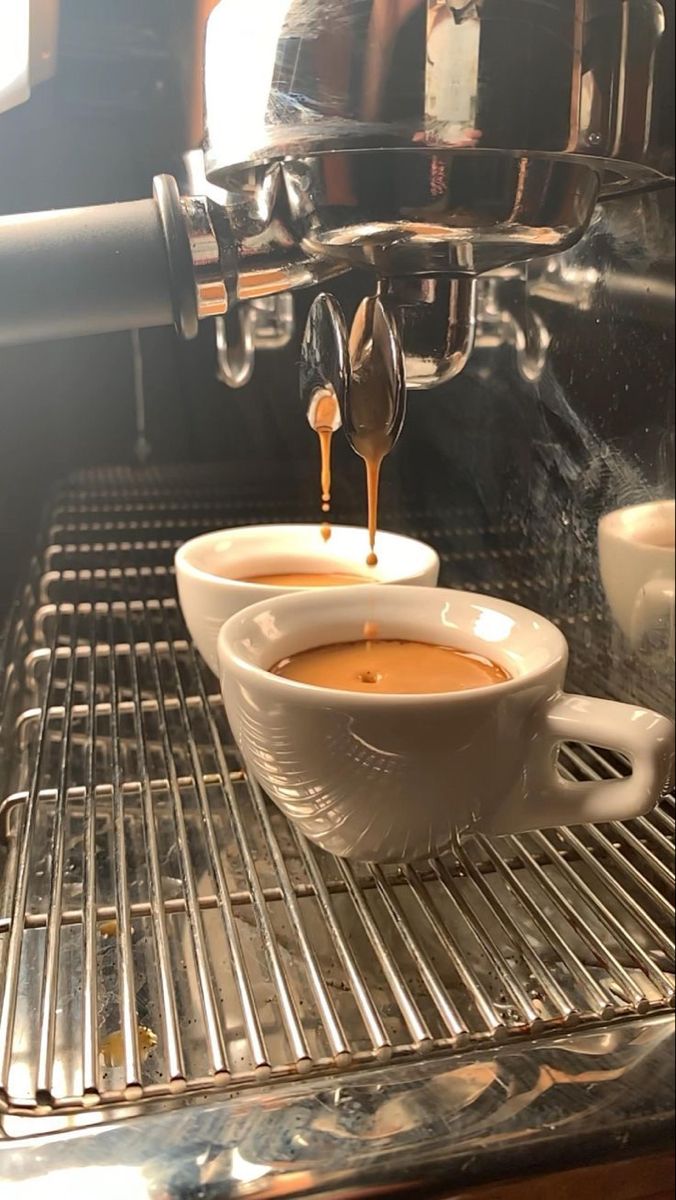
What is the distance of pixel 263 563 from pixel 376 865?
0.19 m

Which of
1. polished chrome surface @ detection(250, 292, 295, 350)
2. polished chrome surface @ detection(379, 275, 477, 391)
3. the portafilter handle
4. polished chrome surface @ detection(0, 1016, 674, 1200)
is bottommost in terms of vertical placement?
polished chrome surface @ detection(0, 1016, 674, 1200)

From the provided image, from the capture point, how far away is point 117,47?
0.38 meters

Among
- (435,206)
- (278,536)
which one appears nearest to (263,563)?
(278,536)

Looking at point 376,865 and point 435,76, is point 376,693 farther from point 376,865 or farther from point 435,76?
point 435,76

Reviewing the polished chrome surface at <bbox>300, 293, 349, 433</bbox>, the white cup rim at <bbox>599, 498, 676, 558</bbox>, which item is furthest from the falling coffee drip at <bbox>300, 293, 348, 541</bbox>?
the white cup rim at <bbox>599, 498, 676, 558</bbox>

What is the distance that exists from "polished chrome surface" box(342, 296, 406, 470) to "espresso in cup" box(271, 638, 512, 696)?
3.0 inches

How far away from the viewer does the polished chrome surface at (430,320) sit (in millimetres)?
292

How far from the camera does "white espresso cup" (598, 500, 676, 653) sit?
359mm

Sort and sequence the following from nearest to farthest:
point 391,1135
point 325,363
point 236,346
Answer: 1. point 391,1135
2. point 325,363
3. point 236,346

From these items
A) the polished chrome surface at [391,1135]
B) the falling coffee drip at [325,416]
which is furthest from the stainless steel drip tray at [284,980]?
the falling coffee drip at [325,416]

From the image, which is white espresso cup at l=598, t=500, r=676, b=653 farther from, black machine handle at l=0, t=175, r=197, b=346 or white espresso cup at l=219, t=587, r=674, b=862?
black machine handle at l=0, t=175, r=197, b=346

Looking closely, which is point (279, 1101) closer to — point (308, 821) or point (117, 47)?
point (308, 821)

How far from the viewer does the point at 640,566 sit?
0.37m

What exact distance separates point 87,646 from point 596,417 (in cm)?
24
